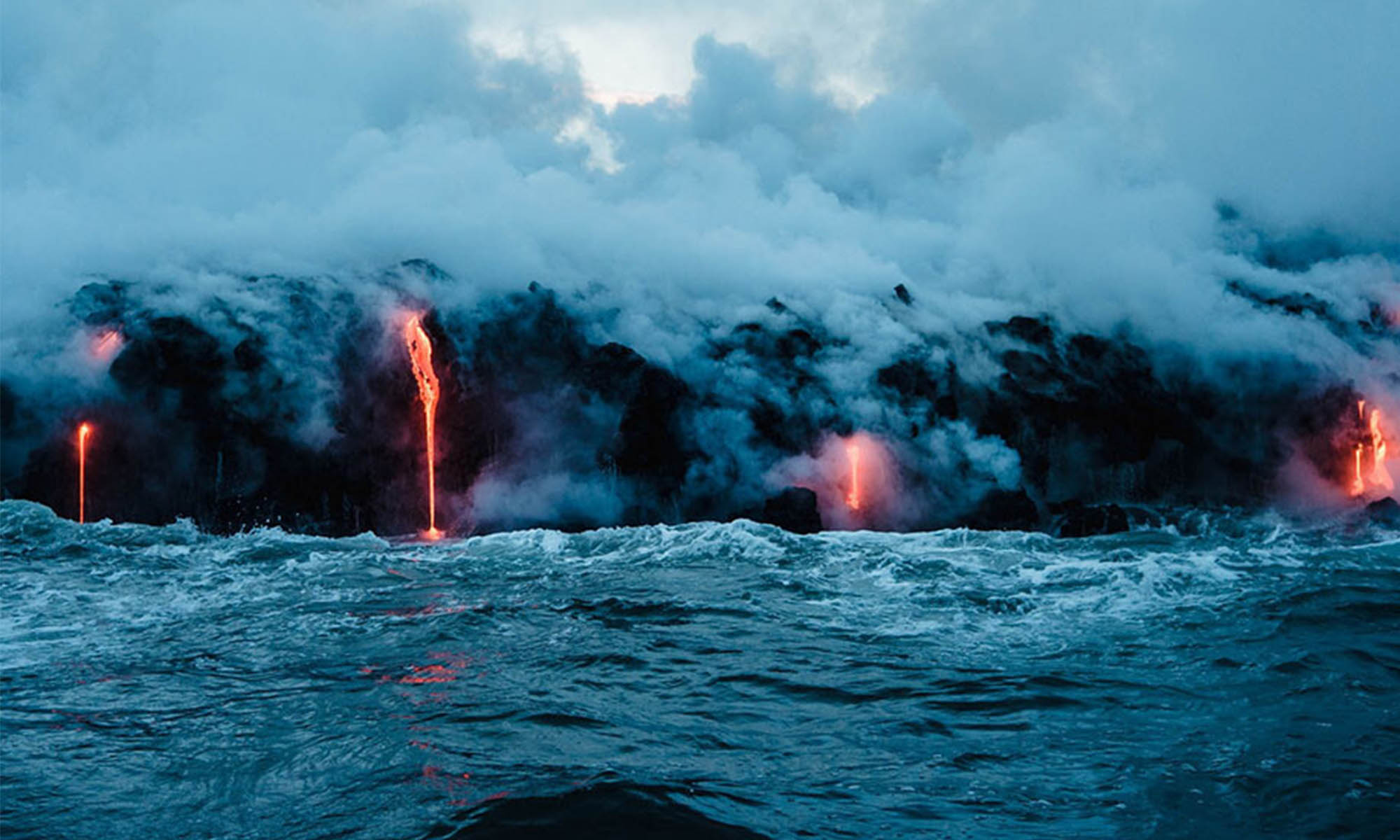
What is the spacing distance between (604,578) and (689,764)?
1385 centimetres

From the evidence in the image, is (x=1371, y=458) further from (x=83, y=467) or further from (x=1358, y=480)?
(x=83, y=467)

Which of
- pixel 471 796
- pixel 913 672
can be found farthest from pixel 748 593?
pixel 471 796

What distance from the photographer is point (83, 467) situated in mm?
38594

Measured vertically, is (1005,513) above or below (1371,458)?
below

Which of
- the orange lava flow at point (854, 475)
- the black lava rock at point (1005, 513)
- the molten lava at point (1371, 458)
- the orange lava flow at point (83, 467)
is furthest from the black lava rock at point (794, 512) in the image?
the molten lava at point (1371, 458)

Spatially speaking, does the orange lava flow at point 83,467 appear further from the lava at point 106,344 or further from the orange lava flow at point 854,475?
the orange lava flow at point 854,475

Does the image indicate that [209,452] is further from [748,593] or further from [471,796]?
[471,796]

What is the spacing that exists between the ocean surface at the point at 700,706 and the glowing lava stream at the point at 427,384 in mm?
21117

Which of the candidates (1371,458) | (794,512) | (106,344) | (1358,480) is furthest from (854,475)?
(106,344)

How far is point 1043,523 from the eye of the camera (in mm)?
48688

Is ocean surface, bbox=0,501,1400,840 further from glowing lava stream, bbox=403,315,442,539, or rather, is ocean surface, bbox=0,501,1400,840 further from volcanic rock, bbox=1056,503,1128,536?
volcanic rock, bbox=1056,503,1128,536

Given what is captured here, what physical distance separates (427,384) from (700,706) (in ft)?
121

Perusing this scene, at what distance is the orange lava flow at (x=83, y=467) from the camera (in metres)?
37.7

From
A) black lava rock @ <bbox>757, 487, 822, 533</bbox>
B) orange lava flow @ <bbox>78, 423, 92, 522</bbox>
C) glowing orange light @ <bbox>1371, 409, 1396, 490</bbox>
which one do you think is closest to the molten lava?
glowing orange light @ <bbox>1371, 409, 1396, 490</bbox>
